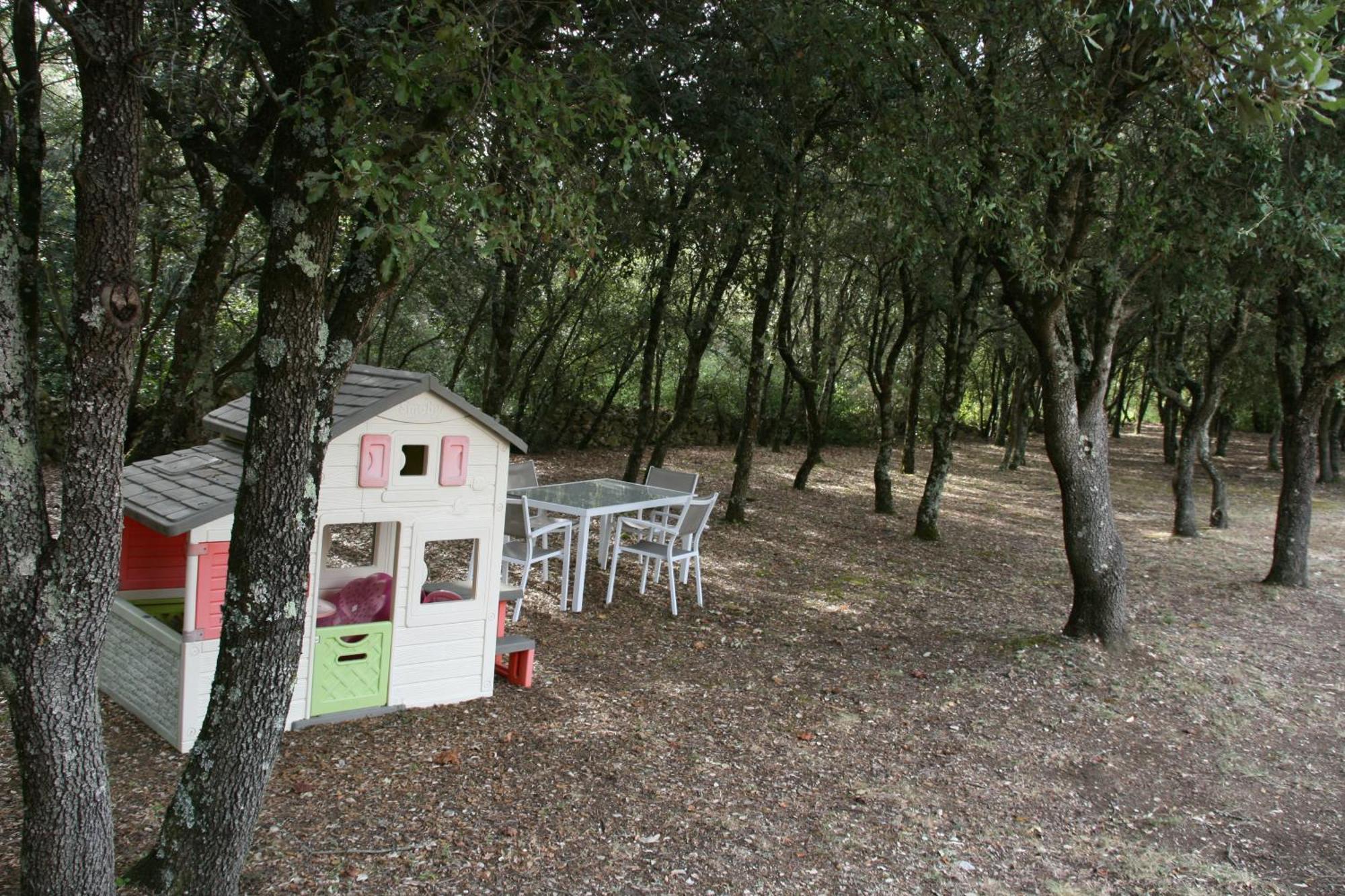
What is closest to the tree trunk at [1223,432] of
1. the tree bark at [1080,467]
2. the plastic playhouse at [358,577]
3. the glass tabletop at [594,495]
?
the tree bark at [1080,467]

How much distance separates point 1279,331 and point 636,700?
911cm

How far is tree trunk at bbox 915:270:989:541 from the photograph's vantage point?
39.7ft

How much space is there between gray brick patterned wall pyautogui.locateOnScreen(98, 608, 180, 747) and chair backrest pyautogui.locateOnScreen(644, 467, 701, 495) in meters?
5.13

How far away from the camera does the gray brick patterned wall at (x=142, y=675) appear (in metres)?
4.75

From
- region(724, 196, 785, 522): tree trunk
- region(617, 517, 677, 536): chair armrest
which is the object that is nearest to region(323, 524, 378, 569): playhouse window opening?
region(617, 517, 677, 536): chair armrest

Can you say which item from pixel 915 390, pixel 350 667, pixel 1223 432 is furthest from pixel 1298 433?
pixel 1223 432

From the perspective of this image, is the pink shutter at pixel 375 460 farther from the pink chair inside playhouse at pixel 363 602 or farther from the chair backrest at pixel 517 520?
the chair backrest at pixel 517 520

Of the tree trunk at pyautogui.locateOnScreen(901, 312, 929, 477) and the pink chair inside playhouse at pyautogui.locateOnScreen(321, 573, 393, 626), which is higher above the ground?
the tree trunk at pyautogui.locateOnScreen(901, 312, 929, 477)

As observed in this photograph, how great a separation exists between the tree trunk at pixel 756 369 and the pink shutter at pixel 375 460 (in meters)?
6.54

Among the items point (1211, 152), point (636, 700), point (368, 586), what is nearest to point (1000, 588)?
point (1211, 152)

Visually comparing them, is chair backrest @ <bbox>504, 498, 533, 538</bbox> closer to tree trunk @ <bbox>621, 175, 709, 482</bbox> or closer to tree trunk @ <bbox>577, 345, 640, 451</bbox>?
tree trunk @ <bbox>621, 175, 709, 482</bbox>

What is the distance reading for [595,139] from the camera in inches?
281

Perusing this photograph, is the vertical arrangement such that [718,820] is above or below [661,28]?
below

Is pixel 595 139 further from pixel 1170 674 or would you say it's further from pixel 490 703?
pixel 1170 674
